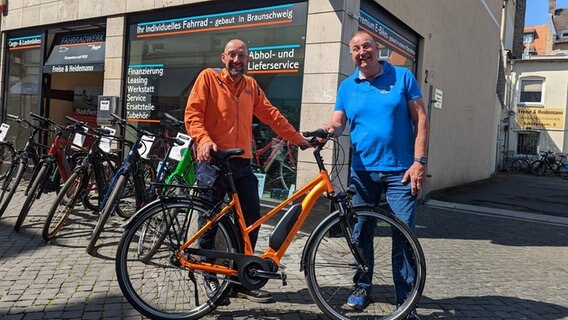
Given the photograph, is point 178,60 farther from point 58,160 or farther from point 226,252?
point 226,252

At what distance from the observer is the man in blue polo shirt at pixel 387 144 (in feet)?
10.9

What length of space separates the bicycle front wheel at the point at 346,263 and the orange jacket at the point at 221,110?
784mm

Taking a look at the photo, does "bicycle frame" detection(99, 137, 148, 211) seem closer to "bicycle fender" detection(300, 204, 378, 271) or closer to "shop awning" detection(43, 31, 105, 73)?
"bicycle fender" detection(300, 204, 378, 271)

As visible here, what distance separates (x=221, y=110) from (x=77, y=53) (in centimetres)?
699

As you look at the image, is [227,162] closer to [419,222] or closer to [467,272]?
[467,272]

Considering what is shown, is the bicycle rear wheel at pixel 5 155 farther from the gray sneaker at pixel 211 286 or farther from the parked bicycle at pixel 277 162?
the gray sneaker at pixel 211 286

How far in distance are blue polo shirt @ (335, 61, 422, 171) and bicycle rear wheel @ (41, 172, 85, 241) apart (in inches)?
120

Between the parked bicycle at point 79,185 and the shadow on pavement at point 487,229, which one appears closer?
the parked bicycle at point 79,185

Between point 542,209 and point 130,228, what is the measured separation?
9907 millimetres

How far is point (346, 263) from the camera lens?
134 inches

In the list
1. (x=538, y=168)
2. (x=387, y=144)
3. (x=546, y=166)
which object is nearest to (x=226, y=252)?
(x=387, y=144)

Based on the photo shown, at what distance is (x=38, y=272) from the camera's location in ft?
13.5

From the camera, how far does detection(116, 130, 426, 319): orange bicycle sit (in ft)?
10.5

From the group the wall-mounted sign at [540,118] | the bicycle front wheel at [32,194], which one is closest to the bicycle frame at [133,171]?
the bicycle front wheel at [32,194]
